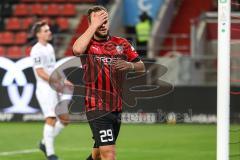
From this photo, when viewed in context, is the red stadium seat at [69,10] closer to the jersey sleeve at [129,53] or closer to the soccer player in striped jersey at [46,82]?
the soccer player in striped jersey at [46,82]

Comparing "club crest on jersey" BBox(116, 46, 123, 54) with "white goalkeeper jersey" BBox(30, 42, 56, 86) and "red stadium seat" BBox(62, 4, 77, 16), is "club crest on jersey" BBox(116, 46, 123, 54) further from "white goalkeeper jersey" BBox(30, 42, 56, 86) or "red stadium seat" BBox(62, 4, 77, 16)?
"red stadium seat" BBox(62, 4, 77, 16)

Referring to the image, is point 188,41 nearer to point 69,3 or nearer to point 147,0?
point 147,0

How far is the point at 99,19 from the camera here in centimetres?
834

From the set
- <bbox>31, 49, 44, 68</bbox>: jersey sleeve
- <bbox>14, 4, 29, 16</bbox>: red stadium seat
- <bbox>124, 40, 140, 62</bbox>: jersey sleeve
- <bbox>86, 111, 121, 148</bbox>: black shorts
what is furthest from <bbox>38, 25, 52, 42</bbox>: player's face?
<bbox>14, 4, 29, 16</bbox>: red stadium seat

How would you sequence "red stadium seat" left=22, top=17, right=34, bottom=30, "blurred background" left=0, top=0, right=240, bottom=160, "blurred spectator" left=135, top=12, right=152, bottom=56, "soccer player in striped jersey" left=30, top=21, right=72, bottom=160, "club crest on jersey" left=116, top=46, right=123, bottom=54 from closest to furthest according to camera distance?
"club crest on jersey" left=116, top=46, right=123, bottom=54 < "soccer player in striped jersey" left=30, top=21, right=72, bottom=160 < "blurred background" left=0, top=0, right=240, bottom=160 < "blurred spectator" left=135, top=12, right=152, bottom=56 < "red stadium seat" left=22, top=17, right=34, bottom=30

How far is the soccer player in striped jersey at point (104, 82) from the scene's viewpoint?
338 inches

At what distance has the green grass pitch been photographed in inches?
501

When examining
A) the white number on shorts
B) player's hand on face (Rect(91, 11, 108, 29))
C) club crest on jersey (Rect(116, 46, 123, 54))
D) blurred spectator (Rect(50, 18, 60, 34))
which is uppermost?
player's hand on face (Rect(91, 11, 108, 29))

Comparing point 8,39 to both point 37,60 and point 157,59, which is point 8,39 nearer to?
point 157,59

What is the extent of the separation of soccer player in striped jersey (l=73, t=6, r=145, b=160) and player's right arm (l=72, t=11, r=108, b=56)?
48 millimetres

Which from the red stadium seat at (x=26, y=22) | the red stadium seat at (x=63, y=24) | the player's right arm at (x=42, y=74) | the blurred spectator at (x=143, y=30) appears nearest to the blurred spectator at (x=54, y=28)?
the red stadium seat at (x=63, y=24)

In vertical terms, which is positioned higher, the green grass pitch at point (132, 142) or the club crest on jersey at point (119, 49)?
the club crest on jersey at point (119, 49)

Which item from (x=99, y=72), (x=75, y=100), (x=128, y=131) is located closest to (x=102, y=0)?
(x=128, y=131)

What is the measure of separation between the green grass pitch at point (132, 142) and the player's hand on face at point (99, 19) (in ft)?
14.3
